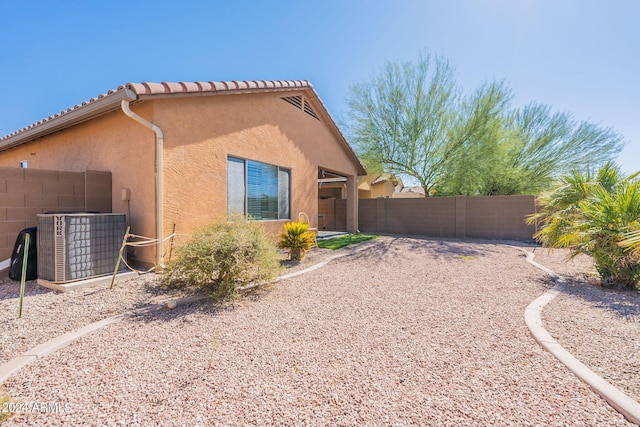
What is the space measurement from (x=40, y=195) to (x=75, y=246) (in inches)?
85.3

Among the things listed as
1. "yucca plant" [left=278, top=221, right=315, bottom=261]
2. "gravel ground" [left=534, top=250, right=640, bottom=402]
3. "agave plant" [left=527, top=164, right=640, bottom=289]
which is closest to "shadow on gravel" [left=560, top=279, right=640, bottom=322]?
"gravel ground" [left=534, top=250, right=640, bottom=402]

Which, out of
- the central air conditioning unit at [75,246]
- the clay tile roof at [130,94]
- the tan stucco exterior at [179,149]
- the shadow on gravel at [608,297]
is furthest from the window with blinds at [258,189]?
the shadow on gravel at [608,297]

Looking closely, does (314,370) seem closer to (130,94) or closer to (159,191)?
(159,191)

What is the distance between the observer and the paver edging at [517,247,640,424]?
2.10 meters

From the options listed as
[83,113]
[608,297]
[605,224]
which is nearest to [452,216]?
[605,224]

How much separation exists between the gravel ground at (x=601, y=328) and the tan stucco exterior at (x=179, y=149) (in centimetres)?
664

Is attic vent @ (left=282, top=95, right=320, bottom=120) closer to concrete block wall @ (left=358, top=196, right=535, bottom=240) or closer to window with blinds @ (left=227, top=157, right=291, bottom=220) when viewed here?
window with blinds @ (left=227, top=157, right=291, bottom=220)

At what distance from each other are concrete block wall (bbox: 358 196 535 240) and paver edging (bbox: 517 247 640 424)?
999 centimetres

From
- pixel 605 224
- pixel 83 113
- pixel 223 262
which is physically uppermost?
pixel 83 113

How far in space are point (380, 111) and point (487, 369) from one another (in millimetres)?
13910

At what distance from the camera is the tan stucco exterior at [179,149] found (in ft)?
19.3

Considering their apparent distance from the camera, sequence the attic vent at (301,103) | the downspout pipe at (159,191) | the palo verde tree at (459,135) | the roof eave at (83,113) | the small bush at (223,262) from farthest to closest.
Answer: the palo verde tree at (459,135) < the attic vent at (301,103) < the downspout pipe at (159,191) < the roof eave at (83,113) < the small bush at (223,262)

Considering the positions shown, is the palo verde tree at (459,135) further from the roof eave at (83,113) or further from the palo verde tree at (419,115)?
the roof eave at (83,113)

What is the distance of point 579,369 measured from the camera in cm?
260
